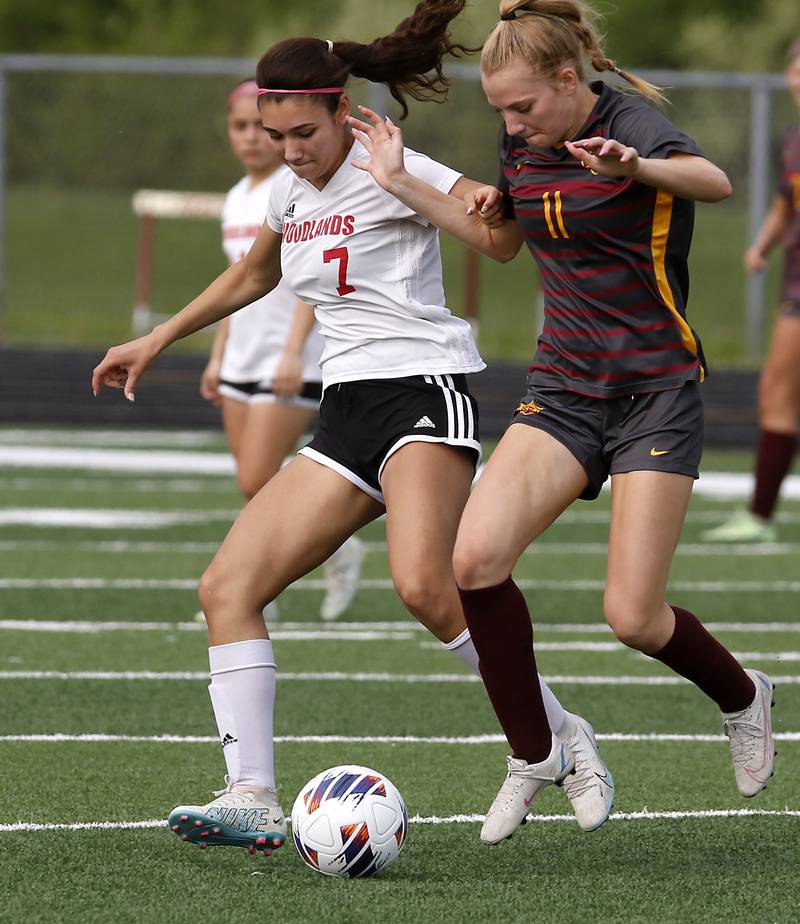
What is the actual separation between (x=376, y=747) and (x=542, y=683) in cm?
124

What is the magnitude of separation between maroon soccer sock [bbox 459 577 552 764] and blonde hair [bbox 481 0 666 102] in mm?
1282

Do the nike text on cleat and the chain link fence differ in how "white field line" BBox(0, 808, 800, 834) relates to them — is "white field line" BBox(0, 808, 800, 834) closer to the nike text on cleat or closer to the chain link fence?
the nike text on cleat

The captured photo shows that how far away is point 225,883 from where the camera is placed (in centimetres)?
436

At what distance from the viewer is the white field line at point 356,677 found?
22.8ft

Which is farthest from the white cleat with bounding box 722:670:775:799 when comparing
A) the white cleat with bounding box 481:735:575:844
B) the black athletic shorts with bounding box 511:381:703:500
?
the black athletic shorts with bounding box 511:381:703:500

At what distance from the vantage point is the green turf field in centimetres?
429

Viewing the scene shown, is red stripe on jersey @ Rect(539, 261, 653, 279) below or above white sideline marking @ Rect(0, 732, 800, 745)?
above

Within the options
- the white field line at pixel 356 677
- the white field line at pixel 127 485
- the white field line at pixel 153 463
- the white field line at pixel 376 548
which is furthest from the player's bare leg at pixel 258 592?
the white field line at pixel 153 463

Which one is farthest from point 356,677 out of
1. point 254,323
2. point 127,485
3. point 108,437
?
point 108,437

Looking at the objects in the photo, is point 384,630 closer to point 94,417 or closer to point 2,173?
point 94,417

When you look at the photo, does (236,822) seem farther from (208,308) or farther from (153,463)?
(153,463)

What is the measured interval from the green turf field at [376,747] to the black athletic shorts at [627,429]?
3.22 ft

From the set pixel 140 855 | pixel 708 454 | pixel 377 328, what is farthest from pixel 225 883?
pixel 708 454

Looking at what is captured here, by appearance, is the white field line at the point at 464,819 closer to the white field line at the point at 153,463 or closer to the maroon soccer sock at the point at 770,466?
the maroon soccer sock at the point at 770,466
